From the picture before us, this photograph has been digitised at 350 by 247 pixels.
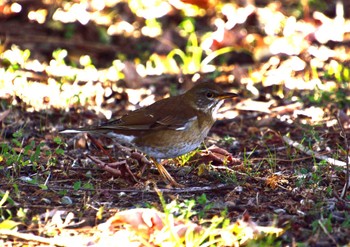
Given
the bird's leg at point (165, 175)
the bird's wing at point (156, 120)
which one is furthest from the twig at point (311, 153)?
the bird's leg at point (165, 175)

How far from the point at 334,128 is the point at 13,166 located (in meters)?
3.68

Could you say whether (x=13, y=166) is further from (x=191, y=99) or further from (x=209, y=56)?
(x=209, y=56)

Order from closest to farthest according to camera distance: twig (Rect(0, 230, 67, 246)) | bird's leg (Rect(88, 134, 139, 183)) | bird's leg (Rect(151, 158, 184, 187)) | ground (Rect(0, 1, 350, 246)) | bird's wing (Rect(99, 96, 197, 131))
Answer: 1. twig (Rect(0, 230, 67, 246))
2. ground (Rect(0, 1, 350, 246))
3. bird's leg (Rect(151, 158, 184, 187))
4. bird's leg (Rect(88, 134, 139, 183))
5. bird's wing (Rect(99, 96, 197, 131))

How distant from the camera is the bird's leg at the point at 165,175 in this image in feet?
21.1

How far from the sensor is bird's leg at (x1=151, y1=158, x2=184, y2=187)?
6.44m

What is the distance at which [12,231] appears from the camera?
5074mm

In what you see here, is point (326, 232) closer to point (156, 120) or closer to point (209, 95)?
point (156, 120)

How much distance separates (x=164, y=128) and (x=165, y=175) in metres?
0.53

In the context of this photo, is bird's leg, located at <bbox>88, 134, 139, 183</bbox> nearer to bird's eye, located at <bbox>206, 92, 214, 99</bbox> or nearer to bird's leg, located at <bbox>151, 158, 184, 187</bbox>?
bird's leg, located at <bbox>151, 158, 184, 187</bbox>

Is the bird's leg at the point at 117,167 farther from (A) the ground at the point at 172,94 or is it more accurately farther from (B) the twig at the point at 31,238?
(B) the twig at the point at 31,238

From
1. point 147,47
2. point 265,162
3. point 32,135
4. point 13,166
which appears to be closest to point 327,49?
point 147,47

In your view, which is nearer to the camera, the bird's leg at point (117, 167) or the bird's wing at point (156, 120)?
the bird's leg at point (117, 167)

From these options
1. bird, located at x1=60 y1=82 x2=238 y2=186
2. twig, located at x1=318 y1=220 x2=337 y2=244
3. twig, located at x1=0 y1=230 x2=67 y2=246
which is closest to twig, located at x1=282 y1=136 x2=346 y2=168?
bird, located at x1=60 y1=82 x2=238 y2=186

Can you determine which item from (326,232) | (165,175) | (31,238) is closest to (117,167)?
(165,175)
